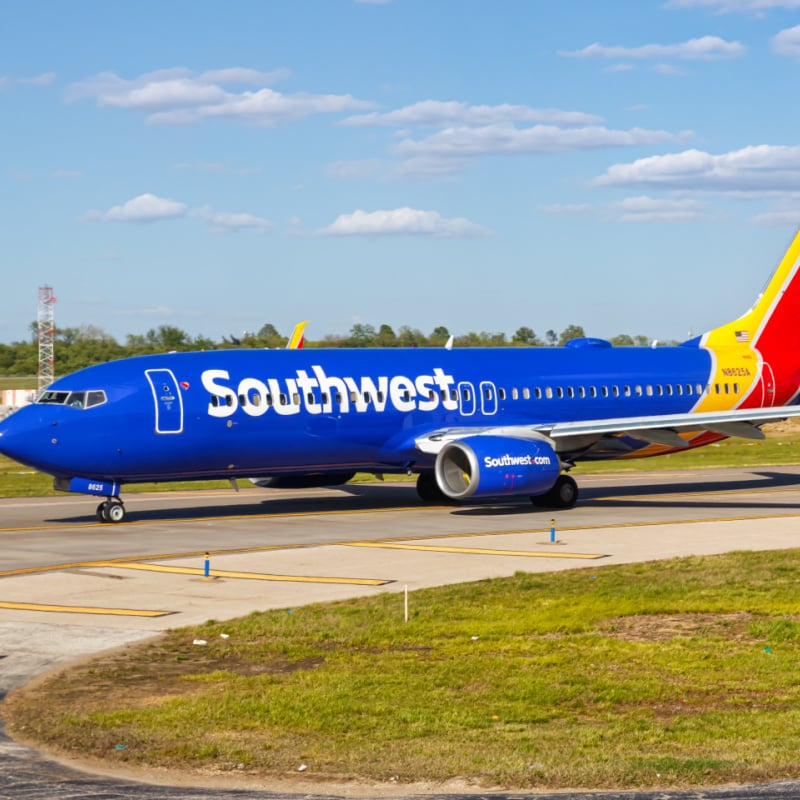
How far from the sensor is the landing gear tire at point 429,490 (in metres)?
39.8

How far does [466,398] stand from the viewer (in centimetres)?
3881

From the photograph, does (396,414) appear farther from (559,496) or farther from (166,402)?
(166,402)

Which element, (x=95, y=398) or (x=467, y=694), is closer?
(x=467, y=694)

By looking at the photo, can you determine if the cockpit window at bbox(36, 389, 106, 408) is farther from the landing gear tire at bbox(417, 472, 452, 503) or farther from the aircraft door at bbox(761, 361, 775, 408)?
the aircraft door at bbox(761, 361, 775, 408)

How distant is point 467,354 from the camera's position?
133ft

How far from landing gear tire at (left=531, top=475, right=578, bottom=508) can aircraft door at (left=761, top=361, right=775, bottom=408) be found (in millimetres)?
10309

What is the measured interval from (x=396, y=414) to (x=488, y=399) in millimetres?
3341

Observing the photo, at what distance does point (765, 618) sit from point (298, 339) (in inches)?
1164

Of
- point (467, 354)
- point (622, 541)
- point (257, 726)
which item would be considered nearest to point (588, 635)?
point (257, 726)

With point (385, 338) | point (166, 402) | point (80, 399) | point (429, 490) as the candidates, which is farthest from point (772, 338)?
point (385, 338)

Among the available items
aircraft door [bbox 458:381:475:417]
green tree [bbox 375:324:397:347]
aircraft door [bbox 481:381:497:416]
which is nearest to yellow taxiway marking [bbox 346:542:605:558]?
aircraft door [bbox 458:381:475:417]

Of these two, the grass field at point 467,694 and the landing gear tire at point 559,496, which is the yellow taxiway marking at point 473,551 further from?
the landing gear tire at point 559,496

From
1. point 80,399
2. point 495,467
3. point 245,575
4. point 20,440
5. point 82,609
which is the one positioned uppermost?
point 80,399

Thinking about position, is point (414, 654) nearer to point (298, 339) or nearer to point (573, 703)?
point (573, 703)
